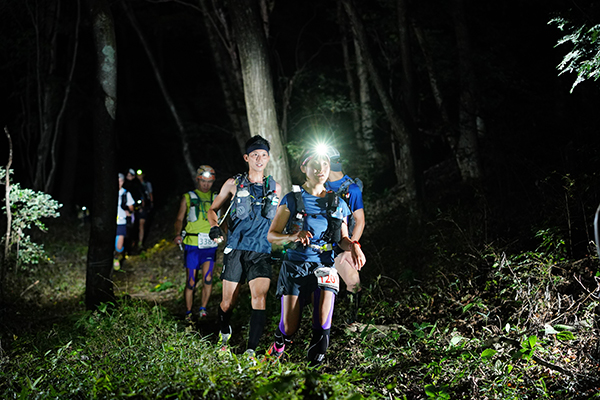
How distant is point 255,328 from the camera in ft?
15.7

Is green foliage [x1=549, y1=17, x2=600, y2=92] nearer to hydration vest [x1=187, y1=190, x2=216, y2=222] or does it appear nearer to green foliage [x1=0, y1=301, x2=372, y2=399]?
green foliage [x1=0, y1=301, x2=372, y2=399]

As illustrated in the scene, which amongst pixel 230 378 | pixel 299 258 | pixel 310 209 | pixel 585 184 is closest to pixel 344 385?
pixel 230 378

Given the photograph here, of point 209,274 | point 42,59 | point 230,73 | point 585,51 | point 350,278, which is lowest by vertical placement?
point 209,274

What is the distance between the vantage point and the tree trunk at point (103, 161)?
279 inches

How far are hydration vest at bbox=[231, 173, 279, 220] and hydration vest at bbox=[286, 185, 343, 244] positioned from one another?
0.77m

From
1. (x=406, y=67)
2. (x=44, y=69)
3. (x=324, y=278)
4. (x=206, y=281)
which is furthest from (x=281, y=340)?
(x=44, y=69)

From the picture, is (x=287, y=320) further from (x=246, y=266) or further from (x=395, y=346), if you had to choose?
(x=395, y=346)

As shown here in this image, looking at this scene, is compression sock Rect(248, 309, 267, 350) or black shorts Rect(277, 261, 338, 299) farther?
compression sock Rect(248, 309, 267, 350)

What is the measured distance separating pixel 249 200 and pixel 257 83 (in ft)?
9.38

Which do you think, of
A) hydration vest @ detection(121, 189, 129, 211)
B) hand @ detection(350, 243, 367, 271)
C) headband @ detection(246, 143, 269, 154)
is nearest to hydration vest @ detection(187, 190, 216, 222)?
headband @ detection(246, 143, 269, 154)

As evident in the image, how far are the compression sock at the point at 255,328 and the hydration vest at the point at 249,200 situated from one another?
106 centimetres

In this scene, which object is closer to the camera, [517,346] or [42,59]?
[517,346]

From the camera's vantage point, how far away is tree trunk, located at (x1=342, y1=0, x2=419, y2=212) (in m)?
8.91

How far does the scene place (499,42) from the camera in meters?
11.8
